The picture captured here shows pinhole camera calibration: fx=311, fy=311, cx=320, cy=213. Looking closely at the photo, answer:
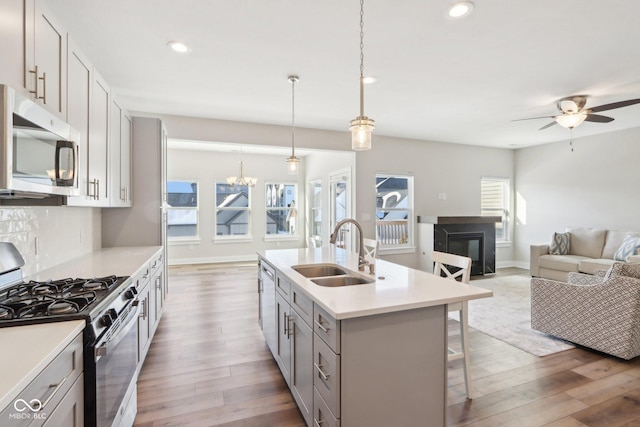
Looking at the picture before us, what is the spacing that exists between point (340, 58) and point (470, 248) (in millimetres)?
4711

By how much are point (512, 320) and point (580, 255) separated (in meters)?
2.90

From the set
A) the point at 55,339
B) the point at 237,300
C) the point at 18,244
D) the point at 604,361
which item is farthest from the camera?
the point at 237,300

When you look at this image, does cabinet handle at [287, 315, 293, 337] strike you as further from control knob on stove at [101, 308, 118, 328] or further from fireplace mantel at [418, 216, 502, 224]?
fireplace mantel at [418, 216, 502, 224]

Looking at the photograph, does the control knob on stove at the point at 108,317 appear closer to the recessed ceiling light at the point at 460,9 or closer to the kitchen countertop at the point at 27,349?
the kitchen countertop at the point at 27,349

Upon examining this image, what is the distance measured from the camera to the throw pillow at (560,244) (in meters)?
5.53

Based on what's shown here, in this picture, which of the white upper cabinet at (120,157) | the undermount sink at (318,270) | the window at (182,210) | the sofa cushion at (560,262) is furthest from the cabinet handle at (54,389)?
the window at (182,210)

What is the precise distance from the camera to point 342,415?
1.45 meters

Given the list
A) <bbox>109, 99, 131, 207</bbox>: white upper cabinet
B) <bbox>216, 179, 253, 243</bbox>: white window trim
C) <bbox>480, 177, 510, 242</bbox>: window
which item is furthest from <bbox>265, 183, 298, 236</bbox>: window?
<bbox>109, 99, 131, 207</bbox>: white upper cabinet

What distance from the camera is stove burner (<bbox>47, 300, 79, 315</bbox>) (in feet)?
4.27

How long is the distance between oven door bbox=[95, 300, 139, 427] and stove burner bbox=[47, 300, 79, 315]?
0.18 metres

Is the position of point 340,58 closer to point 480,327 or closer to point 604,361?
point 480,327

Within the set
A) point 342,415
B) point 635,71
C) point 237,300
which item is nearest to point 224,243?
point 237,300

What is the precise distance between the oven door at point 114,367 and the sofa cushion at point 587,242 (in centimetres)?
668

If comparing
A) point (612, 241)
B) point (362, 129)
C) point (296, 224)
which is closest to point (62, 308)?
point (362, 129)
